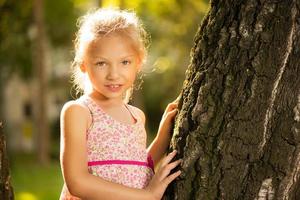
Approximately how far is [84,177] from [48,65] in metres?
29.6

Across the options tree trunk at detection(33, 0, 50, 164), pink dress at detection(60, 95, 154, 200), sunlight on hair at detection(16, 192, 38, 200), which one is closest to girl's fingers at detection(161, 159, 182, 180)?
pink dress at detection(60, 95, 154, 200)

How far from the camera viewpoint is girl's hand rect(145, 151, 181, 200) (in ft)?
8.91

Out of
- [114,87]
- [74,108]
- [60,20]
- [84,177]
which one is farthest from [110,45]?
[60,20]

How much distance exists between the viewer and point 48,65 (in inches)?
1258

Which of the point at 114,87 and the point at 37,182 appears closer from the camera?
the point at 114,87

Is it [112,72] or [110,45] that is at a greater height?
[110,45]

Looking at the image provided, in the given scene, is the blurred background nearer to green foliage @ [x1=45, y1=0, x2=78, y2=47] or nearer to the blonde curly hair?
green foliage @ [x1=45, y1=0, x2=78, y2=47]

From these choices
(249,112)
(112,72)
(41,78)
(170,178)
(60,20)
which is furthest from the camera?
(60,20)

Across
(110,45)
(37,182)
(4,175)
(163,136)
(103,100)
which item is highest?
(110,45)

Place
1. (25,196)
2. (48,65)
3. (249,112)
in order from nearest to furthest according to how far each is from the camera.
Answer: (249,112) < (25,196) < (48,65)

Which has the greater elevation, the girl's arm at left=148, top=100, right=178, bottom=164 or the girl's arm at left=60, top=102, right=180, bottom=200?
the girl's arm at left=148, top=100, right=178, bottom=164

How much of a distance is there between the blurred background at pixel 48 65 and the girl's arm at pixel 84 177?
5083 millimetres

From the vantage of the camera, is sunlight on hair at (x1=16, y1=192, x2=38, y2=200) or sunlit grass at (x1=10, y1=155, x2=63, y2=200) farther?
sunlit grass at (x1=10, y1=155, x2=63, y2=200)

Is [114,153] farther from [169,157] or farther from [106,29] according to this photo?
[106,29]
